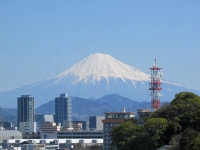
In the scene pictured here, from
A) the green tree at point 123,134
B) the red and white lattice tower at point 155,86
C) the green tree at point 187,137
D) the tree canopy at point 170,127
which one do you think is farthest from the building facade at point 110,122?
the green tree at point 187,137

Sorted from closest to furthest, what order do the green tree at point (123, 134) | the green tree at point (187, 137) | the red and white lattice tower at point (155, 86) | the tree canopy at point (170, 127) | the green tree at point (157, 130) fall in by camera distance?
the green tree at point (187, 137), the tree canopy at point (170, 127), the green tree at point (157, 130), the green tree at point (123, 134), the red and white lattice tower at point (155, 86)

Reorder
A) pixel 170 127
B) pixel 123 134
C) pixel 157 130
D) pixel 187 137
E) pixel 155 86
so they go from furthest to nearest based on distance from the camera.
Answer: pixel 155 86 < pixel 123 134 < pixel 170 127 < pixel 157 130 < pixel 187 137

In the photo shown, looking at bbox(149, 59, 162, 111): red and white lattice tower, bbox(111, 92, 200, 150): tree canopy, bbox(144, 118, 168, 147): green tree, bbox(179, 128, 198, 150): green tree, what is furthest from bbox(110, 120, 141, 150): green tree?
bbox(149, 59, 162, 111): red and white lattice tower

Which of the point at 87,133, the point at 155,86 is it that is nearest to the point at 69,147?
the point at 87,133

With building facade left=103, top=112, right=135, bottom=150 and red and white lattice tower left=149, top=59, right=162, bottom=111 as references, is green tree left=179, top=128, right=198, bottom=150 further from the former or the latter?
building facade left=103, top=112, right=135, bottom=150

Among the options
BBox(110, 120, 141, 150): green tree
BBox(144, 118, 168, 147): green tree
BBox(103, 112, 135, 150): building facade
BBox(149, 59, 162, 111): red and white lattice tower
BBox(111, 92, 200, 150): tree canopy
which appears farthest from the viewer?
BBox(103, 112, 135, 150): building facade

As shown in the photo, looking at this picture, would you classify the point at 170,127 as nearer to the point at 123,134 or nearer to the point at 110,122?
the point at 123,134

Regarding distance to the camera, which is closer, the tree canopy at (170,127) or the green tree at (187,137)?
the green tree at (187,137)

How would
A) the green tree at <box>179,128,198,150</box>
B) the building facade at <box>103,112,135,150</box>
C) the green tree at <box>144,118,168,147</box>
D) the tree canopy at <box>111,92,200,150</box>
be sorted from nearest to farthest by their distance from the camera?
the green tree at <box>179,128,198,150</box> < the tree canopy at <box>111,92,200,150</box> < the green tree at <box>144,118,168,147</box> < the building facade at <box>103,112,135,150</box>

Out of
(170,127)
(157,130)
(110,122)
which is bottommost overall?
(157,130)

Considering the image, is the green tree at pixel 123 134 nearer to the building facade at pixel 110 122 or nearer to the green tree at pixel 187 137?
the green tree at pixel 187 137

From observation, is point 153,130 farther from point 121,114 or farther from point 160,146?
point 121,114

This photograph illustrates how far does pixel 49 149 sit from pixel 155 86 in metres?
55.0

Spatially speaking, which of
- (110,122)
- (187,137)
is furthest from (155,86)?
(187,137)
